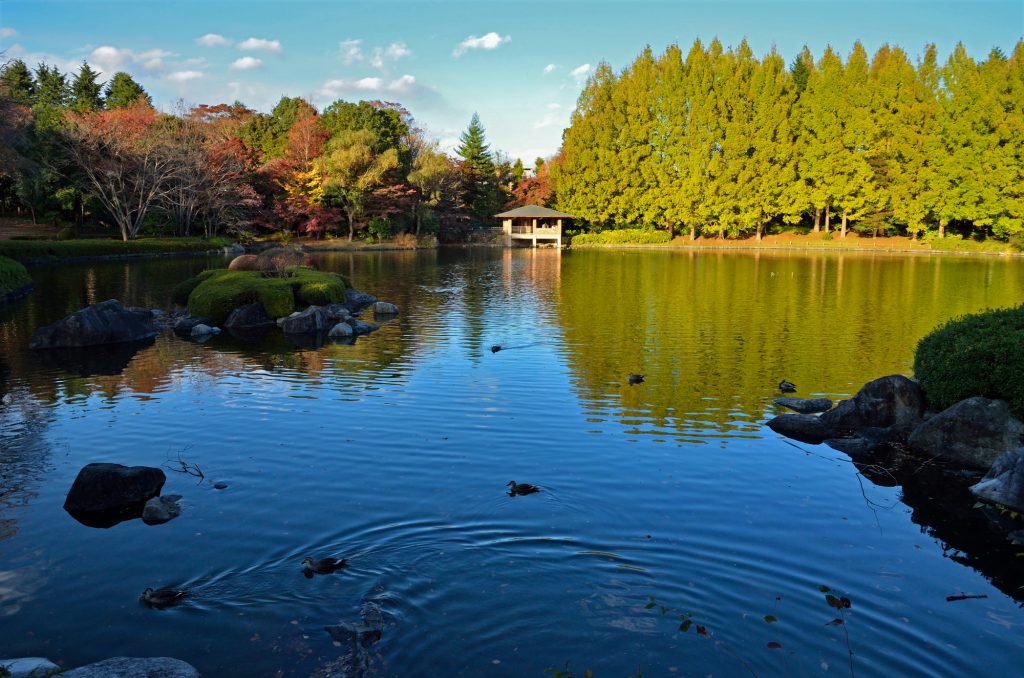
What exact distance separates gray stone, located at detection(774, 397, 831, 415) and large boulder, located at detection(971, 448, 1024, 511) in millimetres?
3210

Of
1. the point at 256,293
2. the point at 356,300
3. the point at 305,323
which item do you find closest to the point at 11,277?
the point at 256,293

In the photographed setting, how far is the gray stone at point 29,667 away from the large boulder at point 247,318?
50.3 feet

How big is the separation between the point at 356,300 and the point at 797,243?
42680mm

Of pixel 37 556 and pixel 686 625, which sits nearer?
pixel 686 625

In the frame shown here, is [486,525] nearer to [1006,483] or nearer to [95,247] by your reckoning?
[1006,483]

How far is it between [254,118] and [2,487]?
208ft

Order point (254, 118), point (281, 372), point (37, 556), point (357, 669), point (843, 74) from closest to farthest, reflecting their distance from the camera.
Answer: point (357, 669) → point (37, 556) → point (281, 372) → point (843, 74) → point (254, 118)

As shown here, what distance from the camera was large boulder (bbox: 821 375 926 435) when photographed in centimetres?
984

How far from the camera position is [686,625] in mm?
4973

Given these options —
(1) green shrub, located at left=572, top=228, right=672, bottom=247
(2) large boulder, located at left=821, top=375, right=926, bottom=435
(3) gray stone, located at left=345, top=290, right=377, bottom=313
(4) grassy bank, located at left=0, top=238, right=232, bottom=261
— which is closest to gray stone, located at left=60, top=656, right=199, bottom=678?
(2) large boulder, located at left=821, top=375, right=926, bottom=435

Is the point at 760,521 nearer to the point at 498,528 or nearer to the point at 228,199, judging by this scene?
the point at 498,528

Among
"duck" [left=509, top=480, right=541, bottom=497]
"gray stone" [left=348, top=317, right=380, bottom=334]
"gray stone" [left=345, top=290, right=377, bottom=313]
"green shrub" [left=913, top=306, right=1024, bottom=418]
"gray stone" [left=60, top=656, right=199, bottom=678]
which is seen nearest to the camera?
"gray stone" [left=60, top=656, right=199, bottom=678]

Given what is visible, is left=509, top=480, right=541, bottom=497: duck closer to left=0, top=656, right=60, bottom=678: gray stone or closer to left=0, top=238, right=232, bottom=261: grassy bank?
left=0, top=656, right=60, bottom=678: gray stone

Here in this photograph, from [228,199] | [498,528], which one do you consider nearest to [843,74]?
[228,199]
